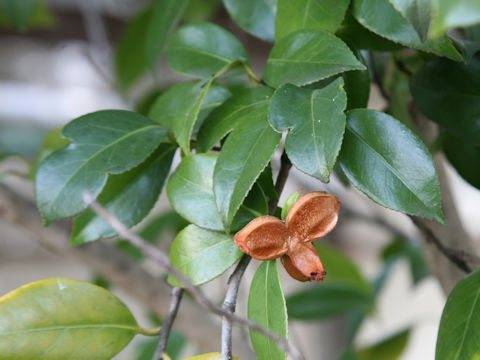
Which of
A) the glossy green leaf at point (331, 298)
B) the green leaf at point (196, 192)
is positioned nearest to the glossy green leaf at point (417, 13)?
the green leaf at point (196, 192)

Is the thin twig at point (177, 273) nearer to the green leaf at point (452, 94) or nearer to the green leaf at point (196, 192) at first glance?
the green leaf at point (196, 192)

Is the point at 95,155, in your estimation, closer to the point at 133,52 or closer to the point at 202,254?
the point at 202,254

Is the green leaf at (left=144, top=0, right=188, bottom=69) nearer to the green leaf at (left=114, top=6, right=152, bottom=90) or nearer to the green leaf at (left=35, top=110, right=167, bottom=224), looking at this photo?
the green leaf at (left=35, top=110, right=167, bottom=224)

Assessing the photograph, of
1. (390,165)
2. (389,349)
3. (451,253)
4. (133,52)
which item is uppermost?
(390,165)

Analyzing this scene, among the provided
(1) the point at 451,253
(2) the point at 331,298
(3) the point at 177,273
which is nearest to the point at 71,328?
(3) the point at 177,273

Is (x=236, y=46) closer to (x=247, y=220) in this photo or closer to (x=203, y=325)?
(x=247, y=220)

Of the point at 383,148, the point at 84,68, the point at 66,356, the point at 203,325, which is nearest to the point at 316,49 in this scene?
the point at 383,148

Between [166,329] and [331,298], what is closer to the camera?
[166,329]
